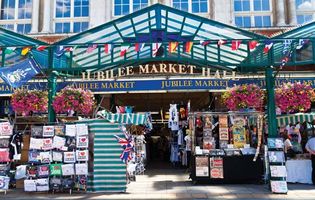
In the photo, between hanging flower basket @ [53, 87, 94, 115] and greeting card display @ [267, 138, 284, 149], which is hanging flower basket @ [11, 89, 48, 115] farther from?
greeting card display @ [267, 138, 284, 149]

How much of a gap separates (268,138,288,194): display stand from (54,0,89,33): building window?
1322 centimetres

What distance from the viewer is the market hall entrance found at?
53.5ft

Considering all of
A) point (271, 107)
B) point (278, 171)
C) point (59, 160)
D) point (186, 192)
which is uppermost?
point (271, 107)

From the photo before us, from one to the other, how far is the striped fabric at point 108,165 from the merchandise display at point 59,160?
10.3 inches

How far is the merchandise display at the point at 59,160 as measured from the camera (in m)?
9.66

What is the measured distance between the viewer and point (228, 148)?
1159cm

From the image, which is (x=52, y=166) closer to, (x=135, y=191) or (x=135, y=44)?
(x=135, y=191)

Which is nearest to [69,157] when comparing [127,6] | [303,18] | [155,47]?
[155,47]

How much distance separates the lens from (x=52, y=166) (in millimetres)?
9672

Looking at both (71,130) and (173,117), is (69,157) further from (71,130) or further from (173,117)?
(173,117)

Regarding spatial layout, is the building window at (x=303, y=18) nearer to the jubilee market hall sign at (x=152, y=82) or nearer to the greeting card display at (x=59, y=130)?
the jubilee market hall sign at (x=152, y=82)

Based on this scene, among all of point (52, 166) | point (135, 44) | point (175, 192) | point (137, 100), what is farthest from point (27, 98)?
point (137, 100)

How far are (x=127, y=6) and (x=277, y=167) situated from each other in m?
13.0

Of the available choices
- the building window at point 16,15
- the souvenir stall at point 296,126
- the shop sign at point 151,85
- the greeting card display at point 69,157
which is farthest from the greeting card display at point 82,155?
the building window at point 16,15
